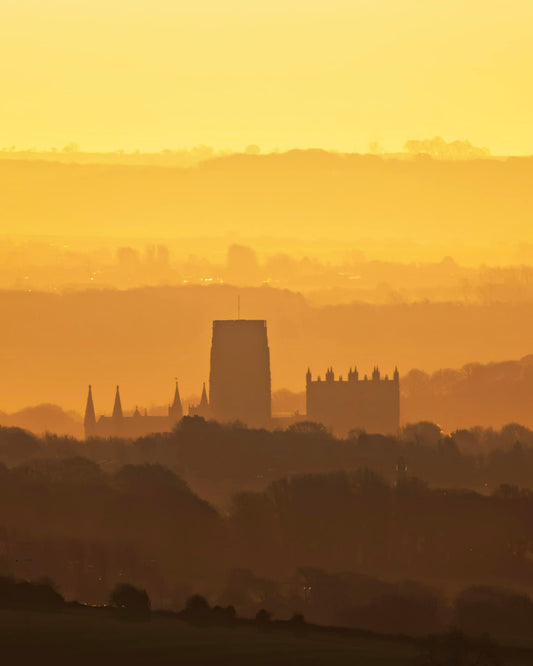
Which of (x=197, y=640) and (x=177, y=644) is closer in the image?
(x=177, y=644)

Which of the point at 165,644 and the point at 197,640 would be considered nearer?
the point at 165,644

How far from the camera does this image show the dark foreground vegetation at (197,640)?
130 meters

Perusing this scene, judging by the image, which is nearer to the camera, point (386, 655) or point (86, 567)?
point (386, 655)

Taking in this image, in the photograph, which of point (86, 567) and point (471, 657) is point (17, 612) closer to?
point (471, 657)

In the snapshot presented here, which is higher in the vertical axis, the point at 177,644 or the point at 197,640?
the point at 197,640

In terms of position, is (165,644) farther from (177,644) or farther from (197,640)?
(197,640)

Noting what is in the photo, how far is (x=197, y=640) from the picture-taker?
450 feet

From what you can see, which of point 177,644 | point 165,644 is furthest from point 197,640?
point 165,644

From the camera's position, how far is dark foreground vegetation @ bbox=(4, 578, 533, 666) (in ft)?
428

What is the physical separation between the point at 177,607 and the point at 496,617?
2100cm

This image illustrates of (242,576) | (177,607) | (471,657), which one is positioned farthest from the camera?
(242,576)

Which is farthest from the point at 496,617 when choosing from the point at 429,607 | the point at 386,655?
the point at 386,655

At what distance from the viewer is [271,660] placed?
5167 inches

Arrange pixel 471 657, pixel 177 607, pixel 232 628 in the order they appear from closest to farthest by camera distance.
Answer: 1. pixel 471 657
2. pixel 232 628
3. pixel 177 607
